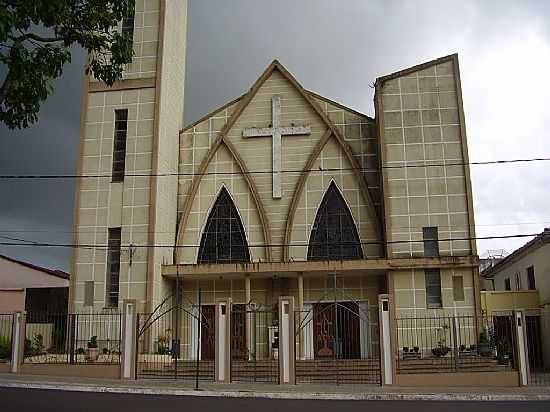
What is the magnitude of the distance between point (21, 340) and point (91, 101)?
35.6 ft

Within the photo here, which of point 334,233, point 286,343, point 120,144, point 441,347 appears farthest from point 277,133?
point 286,343

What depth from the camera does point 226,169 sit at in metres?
28.2

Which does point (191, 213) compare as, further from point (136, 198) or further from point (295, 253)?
point (295, 253)

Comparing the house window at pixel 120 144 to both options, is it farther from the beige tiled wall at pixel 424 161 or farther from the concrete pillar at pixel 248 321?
the beige tiled wall at pixel 424 161

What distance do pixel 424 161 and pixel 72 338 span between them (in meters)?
14.6

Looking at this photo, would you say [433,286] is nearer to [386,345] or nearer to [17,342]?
[386,345]

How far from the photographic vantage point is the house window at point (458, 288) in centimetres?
2397

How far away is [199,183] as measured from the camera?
92.2 feet

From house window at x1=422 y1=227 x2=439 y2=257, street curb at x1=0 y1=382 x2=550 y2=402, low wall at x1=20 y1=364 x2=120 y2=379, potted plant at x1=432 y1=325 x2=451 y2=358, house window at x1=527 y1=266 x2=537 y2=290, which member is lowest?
street curb at x1=0 y1=382 x2=550 y2=402

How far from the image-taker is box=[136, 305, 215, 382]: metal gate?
65.7ft

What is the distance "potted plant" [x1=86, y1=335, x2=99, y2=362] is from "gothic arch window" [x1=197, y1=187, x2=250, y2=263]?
5834mm

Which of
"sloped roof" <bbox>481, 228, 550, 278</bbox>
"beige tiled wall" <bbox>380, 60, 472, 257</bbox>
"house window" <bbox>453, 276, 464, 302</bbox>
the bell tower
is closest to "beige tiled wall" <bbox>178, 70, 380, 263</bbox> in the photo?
the bell tower

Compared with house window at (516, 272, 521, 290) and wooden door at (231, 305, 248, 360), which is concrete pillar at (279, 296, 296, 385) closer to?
wooden door at (231, 305, 248, 360)

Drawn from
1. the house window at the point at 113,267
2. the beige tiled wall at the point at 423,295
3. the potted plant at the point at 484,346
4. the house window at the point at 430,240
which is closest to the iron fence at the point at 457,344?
the potted plant at the point at 484,346
